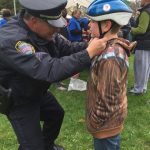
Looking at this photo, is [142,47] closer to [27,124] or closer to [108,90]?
[27,124]

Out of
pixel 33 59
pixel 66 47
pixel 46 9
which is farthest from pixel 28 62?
pixel 66 47

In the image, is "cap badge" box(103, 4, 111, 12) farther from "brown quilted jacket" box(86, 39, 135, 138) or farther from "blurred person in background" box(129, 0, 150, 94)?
"blurred person in background" box(129, 0, 150, 94)

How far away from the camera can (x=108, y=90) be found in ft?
10.2

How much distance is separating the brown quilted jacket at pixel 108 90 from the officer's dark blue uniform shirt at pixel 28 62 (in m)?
0.16

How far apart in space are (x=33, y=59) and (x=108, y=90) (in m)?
0.68

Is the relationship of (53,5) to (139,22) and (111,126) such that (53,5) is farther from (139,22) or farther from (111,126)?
(139,22)

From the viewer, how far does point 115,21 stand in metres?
3.05

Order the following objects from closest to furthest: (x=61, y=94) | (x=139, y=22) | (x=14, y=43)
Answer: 1. (x=14, y=43)
2. (x=139, y=22)
3. (x=61, y=94)

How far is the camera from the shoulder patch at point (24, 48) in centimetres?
324

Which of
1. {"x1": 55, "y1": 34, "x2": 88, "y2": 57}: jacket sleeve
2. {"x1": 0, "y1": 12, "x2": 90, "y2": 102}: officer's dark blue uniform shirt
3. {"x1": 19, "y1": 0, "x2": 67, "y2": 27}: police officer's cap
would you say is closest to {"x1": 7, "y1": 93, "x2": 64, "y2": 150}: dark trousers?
{"x1": 0, "y1": 12, "x2": 90, "y2": 102}: officer's dark blue uniform shirt

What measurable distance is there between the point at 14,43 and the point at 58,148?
202 centimetres

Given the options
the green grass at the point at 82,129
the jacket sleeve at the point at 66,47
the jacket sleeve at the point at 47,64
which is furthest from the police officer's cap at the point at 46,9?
the green grass at the point at 82,129

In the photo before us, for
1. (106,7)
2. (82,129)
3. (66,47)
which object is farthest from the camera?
(82,129)

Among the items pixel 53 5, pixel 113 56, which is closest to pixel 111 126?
pixel 113 56
